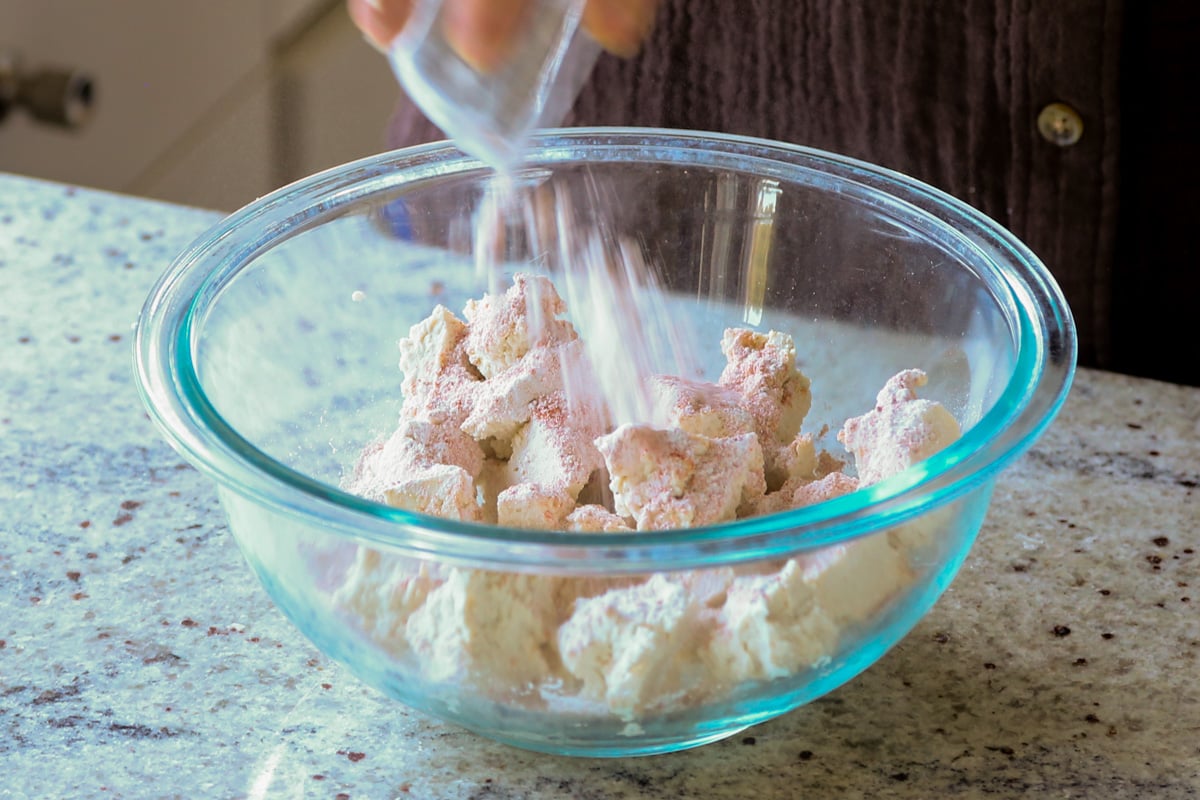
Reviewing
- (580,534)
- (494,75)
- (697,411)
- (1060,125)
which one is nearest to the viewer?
(580,534)

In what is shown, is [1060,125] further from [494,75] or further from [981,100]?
[494,75]

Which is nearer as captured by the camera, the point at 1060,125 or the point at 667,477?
the point at 667,477

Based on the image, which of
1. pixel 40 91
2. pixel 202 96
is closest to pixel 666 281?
pixel 40 91

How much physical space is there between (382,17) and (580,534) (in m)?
0.26

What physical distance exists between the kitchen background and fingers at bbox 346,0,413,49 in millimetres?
1662

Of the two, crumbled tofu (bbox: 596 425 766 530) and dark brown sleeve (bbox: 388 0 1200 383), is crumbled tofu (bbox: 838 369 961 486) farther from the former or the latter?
dark brown sleeve (bbox: 388 0 1200 383)

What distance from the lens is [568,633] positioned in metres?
0.59

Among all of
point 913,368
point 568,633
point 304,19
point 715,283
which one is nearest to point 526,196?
point 715,283

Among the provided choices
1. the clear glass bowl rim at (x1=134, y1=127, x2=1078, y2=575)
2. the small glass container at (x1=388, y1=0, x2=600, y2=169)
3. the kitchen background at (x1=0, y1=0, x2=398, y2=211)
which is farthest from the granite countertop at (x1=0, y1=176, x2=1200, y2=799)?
the kitchen background at (x1=0, y1=0, x2=398, y2=211)

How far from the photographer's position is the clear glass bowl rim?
0.55 m

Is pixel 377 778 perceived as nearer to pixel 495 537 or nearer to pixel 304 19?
pixel 495 537

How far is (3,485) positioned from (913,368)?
573 millimetres

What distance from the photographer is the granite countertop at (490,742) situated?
2.19ft

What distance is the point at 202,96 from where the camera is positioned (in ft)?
8.21
